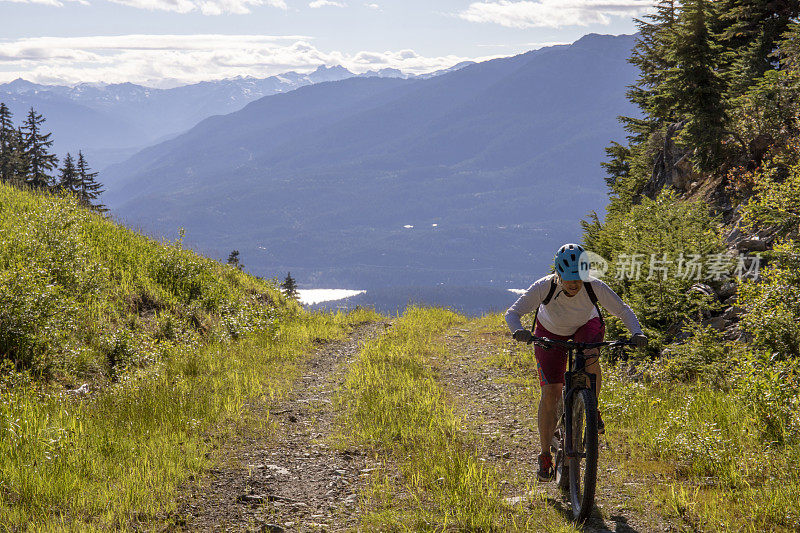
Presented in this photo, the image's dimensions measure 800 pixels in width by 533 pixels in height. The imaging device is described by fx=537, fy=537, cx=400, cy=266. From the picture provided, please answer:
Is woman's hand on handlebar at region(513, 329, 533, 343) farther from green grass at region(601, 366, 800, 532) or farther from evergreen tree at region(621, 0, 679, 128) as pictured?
evergreen tree at region(621, 0, 679, 128)

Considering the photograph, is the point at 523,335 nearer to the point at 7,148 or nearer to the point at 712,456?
the point at 712,456

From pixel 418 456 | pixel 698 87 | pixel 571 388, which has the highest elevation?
pixel 698 87

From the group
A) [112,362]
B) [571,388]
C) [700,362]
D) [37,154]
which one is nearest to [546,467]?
[571,388]

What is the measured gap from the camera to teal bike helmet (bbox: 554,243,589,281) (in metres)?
5.25

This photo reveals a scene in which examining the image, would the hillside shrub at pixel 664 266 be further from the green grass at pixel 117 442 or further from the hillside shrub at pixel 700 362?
the green grass at pixel 117 442

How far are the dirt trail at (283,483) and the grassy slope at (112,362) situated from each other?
34cm

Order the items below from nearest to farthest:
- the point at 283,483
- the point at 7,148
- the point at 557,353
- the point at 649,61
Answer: the point at 557,353 → the point at 283,483 → the point at 649,61 → the point at 7,148

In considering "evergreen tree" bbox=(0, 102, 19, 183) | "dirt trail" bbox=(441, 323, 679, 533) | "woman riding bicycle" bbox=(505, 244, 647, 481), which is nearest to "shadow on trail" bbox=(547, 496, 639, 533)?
"dirt trail" bbox=(441, 323, 679, 533)

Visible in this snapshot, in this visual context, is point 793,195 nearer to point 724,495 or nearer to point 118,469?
point 724,495

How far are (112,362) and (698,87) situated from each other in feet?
55.1

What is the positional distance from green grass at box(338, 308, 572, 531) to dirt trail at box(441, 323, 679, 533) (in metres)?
0.28

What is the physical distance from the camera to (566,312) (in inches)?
223

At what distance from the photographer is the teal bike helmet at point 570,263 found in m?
5.25

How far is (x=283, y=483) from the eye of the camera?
6250 millimetres
